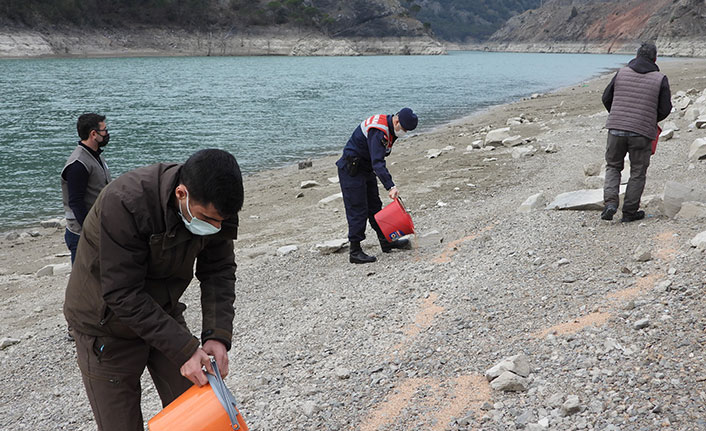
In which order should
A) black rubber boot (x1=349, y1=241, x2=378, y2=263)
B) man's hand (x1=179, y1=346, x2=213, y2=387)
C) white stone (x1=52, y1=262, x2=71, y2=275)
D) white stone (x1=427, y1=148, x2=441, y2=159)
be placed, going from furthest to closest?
white stone (x1=427, y1=148, x2=441, y2=159) → white stone (x1=52, y1=262, x2=71, y2=275) → black rubber boot (x1=349, y1=241, x2=378, y2=263) → man's hand (x1=179, y1=346, x2=213, y2=387)

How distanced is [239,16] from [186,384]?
125622 mm

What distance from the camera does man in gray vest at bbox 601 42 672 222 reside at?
7.11 m

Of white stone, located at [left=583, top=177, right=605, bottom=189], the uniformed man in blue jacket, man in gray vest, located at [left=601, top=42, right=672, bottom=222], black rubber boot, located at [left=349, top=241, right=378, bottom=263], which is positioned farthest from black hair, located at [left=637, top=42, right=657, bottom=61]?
black rubber boot, located at [left=349, top=241, right=378, bottom=263]

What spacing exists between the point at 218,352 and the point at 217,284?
0.35m

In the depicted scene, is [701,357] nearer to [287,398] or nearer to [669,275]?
[669,275]

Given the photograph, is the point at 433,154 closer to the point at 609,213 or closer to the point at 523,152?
the point at 523,152

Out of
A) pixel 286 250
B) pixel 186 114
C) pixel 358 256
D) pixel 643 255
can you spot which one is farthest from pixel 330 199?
pixel 186 114

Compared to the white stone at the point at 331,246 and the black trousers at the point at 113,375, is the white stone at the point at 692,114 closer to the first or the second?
the white stone at the point at 331,246

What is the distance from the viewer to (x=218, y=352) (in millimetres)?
2848

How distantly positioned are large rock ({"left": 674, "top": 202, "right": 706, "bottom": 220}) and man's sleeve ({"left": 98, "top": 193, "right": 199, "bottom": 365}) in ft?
19.6

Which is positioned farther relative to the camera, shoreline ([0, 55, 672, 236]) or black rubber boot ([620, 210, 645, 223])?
shoreline ([0, 55, 672, 236])

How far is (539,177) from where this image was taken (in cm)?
1134

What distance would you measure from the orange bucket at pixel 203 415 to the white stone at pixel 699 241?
15.1ft

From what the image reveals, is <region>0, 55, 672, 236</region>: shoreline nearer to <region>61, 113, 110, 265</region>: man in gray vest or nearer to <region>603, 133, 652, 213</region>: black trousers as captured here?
<region>61, 113, 110, 265</region>: man in gray vest
